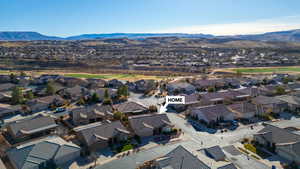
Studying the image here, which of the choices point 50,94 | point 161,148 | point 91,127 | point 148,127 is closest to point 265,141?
point 161,148

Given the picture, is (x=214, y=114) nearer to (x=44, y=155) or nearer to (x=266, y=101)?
(x=266, y=101)

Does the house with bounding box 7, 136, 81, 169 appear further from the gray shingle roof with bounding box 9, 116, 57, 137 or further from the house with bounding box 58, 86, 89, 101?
the house with bounding box 58, 86, 89, 101

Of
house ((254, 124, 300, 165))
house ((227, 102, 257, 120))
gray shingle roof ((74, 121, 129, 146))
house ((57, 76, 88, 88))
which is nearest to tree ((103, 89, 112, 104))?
gray shingle roof ((74, 121, 129, 146))

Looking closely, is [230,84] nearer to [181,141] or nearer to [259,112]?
[259,112]

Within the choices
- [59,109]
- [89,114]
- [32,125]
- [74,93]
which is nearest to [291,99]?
[89,114]

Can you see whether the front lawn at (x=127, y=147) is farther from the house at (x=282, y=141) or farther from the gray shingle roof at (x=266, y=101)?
the gray shingle roof at (x=266, y=101)

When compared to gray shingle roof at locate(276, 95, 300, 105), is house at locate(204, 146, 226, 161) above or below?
below
